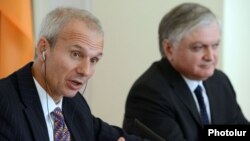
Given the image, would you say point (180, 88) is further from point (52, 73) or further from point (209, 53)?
point (52, 73)

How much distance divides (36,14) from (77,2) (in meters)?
0.29

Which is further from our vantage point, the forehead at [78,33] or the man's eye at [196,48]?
the man's eye at [196,48]

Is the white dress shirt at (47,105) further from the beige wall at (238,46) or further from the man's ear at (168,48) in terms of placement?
the beige wall at (238,46)

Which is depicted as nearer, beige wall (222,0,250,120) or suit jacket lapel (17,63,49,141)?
suit jacket lapel (17,63,49,141)

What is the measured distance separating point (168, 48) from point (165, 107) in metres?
0.28

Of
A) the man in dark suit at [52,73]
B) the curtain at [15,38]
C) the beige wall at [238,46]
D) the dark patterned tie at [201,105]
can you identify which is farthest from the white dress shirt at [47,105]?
the beige wall at [238,46]

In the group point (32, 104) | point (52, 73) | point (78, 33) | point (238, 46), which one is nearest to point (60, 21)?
point (78, 33)

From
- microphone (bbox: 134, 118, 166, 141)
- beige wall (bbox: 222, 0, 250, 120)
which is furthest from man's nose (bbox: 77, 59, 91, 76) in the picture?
beige wall (bbox: 222, 0, 250, 120)

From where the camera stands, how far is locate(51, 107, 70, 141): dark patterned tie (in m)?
1.49

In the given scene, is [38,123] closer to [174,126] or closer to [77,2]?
[174,126]

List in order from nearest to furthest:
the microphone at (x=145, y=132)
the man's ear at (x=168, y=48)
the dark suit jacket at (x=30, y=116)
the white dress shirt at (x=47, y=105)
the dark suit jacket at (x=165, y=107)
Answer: the dark suit jacket at (x=30, y=116)
the white dress shirt at (x=47, y=105)
the microphone at (x=145, y=132)
the dark suit jacket at (x=165, y=107)
the man's ear at (x=168, y=48)

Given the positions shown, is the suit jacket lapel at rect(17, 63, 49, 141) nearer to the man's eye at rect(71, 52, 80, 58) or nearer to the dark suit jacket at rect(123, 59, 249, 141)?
the man's eye at rect(71, 52, 80, 58)

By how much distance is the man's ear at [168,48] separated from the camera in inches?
77.4

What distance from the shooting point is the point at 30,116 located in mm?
1388
